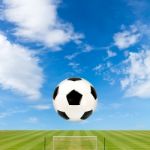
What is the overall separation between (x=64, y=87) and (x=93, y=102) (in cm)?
Result: 138

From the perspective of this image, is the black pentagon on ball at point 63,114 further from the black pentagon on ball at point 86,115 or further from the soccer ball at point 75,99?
the black pentagon on ball at point 86,115

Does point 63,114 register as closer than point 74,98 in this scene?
Yes

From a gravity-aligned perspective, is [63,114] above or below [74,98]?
below

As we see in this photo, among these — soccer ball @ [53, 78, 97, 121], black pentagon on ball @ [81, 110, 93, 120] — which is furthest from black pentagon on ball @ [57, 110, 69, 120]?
black pentagon on ball @ [81, 110, 93, 120]

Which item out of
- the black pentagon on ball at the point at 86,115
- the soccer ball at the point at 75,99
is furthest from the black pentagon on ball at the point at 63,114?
the black pentagon on ball at the point at 86,115

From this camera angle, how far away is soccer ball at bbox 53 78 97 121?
1755 centimetres

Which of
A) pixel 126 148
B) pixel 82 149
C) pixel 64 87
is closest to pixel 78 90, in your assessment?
pixel 64 87

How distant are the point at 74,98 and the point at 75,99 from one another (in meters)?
0.07

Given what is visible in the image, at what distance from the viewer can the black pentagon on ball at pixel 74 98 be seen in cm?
1764

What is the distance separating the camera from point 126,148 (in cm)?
2425

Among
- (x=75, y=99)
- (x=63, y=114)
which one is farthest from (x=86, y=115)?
(x=63, y=114)

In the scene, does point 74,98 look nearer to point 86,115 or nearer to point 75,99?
point 75,99

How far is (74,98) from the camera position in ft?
57.9

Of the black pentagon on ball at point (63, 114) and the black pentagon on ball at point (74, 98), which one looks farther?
the black pentagon on ball at point (74, 98)
